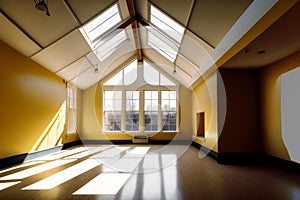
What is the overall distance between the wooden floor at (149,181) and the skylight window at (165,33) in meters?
3.24

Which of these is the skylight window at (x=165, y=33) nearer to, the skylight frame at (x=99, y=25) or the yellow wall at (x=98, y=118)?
the skylight frame at (x=99, y=25)

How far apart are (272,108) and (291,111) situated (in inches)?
22.0

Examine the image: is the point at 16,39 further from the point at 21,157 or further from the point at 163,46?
the point at 163,46

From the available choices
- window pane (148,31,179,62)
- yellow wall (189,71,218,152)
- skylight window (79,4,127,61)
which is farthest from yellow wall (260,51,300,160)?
skylight window (79,4,127,61)

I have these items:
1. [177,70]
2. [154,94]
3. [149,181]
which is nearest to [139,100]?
[154,94]

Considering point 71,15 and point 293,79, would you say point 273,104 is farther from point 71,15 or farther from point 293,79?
point 71,15

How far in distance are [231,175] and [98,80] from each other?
722cm

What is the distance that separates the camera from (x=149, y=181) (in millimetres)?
3586

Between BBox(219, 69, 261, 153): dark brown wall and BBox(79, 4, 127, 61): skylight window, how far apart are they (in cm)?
329

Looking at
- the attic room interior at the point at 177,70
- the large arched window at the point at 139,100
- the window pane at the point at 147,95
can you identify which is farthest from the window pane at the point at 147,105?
the attic room interior at the point at 177,70

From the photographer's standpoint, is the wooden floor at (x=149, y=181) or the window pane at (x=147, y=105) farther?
the window pane at (x=147, y=105)

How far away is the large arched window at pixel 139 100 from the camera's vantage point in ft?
32.2

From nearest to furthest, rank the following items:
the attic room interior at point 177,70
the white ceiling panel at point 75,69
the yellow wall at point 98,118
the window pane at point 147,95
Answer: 1. the attic room interior at point 177,70
2. the white ceiling panel at point 75,69
3. the yellow wall at point 98,118
4. the window pane at point 147,95

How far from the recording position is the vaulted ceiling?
3338 millimetres
